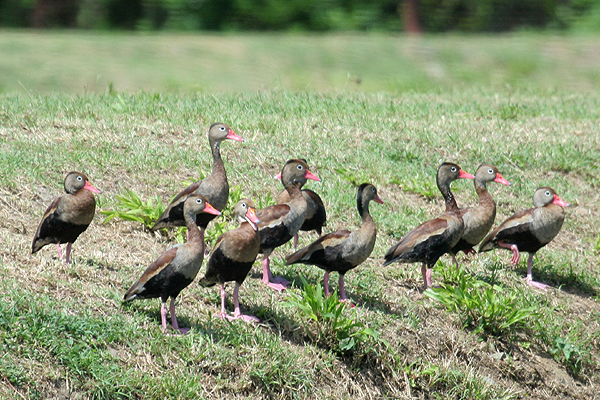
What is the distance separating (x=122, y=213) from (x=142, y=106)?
13.5 feet

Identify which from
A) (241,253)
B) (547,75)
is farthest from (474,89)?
(241,253)

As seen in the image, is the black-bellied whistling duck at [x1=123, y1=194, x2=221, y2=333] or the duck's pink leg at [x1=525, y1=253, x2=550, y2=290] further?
the duck's pink leg at [x1=525, y1=253, x2=550, y2=290]

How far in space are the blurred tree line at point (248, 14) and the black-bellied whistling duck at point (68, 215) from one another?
327 inches

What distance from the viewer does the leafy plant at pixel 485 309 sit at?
6.14 m

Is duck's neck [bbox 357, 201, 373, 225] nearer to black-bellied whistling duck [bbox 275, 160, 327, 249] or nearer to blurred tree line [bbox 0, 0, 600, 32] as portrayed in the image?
black-bellied whistling duck [bbox 275, 160, 327, 249]

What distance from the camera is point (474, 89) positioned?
14.4 m

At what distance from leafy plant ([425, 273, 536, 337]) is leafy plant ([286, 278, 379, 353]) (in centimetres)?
97

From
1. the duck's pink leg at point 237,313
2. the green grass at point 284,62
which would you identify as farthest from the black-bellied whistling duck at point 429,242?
the green grass at point 284,62

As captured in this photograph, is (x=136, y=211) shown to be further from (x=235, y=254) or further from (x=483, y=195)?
(x=483, y=195)

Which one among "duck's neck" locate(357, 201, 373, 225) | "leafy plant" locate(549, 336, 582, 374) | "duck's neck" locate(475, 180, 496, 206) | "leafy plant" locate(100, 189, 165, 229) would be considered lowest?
"leafy plant" locate(549, 336, 582, 374)

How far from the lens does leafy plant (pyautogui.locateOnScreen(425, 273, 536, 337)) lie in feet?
20.1

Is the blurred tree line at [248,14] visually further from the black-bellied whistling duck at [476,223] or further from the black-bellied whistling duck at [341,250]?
the black-bellied whistling duck at [341,250]

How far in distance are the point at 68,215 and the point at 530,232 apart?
4.28 metres

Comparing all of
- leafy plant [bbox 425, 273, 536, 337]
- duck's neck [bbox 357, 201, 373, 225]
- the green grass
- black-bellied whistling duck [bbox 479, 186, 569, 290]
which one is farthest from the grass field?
→ the green grass
